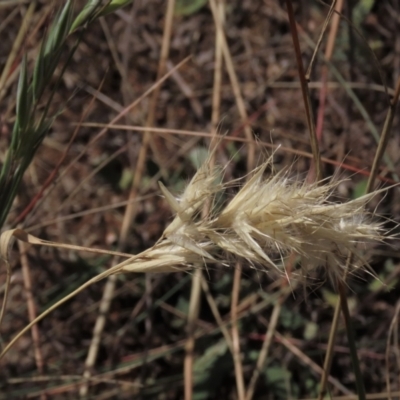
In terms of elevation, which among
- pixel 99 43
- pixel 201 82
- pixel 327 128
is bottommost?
pixel 327 128

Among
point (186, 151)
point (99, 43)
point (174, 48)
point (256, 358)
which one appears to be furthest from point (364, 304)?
point (99, 43)

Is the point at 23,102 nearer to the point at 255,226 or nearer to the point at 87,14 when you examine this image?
the point at 87,14

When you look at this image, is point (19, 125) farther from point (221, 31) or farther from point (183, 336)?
point (221, 31)

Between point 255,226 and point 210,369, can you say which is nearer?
point 255,226

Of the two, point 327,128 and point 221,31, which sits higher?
point 221,31

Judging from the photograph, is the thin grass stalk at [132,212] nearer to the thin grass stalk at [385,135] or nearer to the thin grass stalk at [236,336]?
the thin grass stalk at [236,336]

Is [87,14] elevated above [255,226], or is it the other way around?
[87,14]

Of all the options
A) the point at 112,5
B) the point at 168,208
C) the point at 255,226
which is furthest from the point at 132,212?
the point at 255,226

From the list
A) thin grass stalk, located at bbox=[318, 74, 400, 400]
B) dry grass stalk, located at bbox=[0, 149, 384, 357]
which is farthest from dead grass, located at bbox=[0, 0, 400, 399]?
dry grass stalk, located at bbox=[0, 149, 384, 357]

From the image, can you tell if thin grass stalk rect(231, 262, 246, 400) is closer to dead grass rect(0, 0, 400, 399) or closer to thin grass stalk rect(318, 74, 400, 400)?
dead grass rect(0, 0, 400, 399)

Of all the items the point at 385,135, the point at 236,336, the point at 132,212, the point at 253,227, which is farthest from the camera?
the point at 132,212

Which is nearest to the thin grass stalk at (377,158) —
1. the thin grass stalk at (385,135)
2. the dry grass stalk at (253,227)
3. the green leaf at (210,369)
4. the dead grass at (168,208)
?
the thin grass stalk at (385,135)
